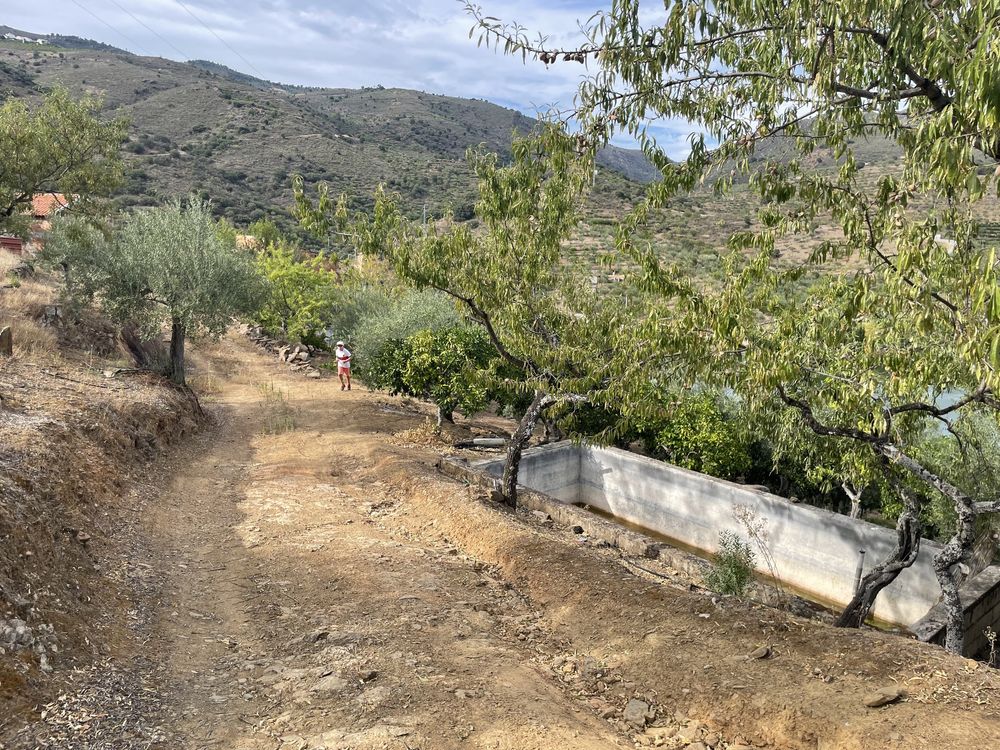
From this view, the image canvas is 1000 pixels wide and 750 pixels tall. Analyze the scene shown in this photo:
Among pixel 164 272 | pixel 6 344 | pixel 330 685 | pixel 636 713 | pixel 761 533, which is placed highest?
pixel 164 272

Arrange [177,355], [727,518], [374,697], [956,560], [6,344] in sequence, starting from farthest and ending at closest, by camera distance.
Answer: [177,355], [6,344], [727,518], [956,560], [374,697]

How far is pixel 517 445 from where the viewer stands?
10211mm

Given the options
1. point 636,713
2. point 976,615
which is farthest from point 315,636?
point 976,615

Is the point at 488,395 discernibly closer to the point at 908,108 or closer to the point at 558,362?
the point at 558,362

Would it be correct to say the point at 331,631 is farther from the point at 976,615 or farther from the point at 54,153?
the point at 54,153

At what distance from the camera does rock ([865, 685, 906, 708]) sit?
4645 mm

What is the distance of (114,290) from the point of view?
48.6 ft

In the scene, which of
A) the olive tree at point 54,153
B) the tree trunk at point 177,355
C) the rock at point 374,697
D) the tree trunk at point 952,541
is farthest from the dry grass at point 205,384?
the tree trunk at point 952,541

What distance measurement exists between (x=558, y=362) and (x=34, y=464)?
20.7ft

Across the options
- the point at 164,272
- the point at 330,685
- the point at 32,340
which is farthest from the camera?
the point at 164,272

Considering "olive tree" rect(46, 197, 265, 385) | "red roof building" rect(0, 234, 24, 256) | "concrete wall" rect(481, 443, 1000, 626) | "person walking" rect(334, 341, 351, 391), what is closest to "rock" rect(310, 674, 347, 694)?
"concrete wall" rect(481, 443, 1000, 626)

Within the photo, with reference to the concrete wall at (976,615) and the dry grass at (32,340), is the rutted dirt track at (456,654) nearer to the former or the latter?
the concrete wall at (976,615)

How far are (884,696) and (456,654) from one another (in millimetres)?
3344

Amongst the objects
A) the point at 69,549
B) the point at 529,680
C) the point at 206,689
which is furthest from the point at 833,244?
the point at 69,549
